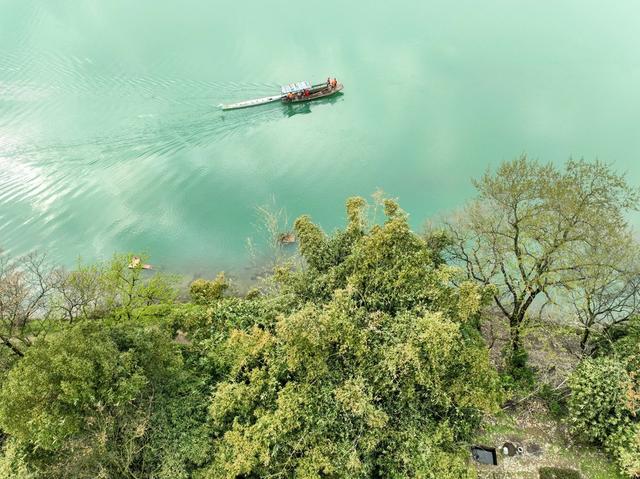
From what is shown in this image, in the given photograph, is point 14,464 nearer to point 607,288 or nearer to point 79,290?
point 79,290

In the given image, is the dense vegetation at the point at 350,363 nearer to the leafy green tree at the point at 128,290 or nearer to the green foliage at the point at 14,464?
the green foliage at the point at 14,464

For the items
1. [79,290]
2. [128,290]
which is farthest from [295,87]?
[79,290]

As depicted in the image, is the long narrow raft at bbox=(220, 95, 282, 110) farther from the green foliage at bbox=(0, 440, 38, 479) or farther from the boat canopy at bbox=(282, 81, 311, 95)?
the green foliage at bbox=(0, 440, 38, 479)

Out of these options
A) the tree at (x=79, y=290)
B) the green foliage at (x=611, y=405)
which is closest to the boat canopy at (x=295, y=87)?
the tree at (x=79, y=290)

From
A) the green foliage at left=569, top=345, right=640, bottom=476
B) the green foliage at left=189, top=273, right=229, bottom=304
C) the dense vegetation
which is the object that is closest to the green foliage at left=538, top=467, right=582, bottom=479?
the dense vegetation

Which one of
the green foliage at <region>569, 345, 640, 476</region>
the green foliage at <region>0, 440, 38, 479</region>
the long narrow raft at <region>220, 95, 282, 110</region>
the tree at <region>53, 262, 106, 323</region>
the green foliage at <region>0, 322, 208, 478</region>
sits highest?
the long narrow raft at <region>220, 95, 282, 110</region>

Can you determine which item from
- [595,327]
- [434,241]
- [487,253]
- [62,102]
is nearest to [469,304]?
[434,241]

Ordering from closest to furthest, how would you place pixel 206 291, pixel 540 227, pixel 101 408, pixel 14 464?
pixel 101 408
pixel 14 464
pixel 540 227
pixel 206 291
